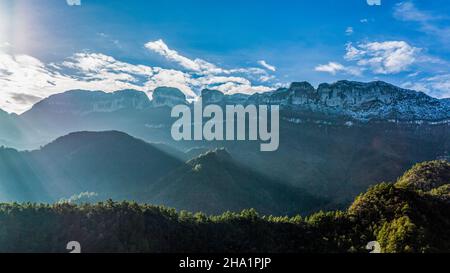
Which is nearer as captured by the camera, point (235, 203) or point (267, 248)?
point (267, 248)

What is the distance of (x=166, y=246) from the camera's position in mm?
49062

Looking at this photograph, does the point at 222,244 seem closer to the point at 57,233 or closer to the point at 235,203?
the point at 57,233

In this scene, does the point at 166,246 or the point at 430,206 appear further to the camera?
the point at 430,206

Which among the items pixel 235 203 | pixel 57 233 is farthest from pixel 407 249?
pixel 235 203

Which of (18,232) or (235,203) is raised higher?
(18,232)

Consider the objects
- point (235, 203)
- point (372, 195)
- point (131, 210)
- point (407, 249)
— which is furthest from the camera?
point (235, 203)
